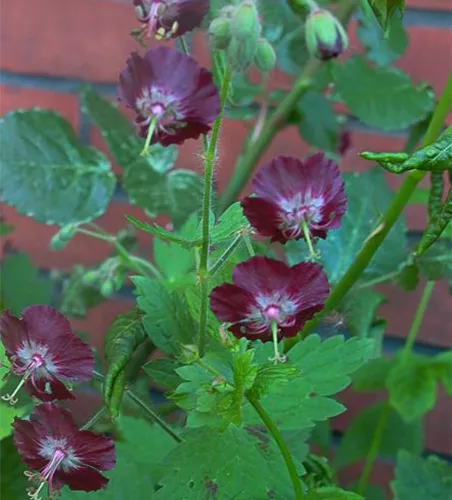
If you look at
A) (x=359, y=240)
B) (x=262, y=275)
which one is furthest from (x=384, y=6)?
(x=359, y=240)

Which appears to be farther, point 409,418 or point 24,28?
point 24,28

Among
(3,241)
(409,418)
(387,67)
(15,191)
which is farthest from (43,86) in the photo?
(409,418)

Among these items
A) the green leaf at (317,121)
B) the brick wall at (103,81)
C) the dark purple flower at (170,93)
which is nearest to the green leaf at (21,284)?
the brick wall at (103,81)

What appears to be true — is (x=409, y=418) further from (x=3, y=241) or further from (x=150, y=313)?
(x=3, y=241)

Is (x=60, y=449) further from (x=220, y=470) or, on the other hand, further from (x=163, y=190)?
(x=163, y=190)

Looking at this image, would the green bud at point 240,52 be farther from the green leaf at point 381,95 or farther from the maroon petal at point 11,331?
the green leaf at point 381,95

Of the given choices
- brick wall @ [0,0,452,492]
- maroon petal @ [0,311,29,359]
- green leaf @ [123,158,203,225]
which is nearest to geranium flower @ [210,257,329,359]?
maroon petal @ [0,311,29,359]
